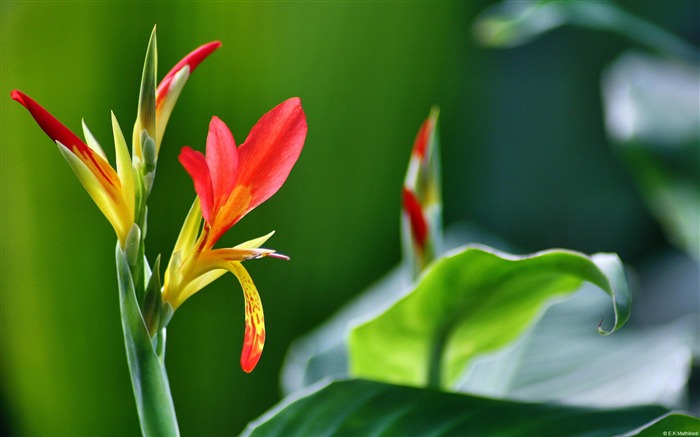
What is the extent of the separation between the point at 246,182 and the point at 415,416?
162 millimetres

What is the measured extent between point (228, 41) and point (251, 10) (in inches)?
1.8

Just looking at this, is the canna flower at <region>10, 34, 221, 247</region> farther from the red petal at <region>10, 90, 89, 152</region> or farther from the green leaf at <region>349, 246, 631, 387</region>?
the green leaf at <region>349, 246, 631, 387</region>

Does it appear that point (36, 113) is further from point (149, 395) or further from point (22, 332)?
point (22, 332)

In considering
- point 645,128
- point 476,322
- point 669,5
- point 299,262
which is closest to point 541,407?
point 476,322

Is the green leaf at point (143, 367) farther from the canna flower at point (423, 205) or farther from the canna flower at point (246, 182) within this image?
the canna flower at point (423, 205)

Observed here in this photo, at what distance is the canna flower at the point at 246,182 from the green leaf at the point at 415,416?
0.10m

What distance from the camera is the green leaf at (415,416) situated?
375 millimetres

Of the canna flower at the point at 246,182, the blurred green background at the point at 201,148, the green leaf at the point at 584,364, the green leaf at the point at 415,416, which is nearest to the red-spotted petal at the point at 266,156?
the canna flower at the point at 246,182

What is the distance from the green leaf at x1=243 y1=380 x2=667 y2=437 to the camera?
38cm

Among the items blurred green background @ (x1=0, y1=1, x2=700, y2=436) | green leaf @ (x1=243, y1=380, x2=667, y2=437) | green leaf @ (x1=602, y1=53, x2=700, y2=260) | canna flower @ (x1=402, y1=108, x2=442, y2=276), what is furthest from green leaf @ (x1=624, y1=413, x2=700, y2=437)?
blurred green background @ (x1=0, y1=1, x2=700, y2=436)

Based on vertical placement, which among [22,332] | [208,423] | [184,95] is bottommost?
[208,423]

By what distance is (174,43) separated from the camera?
2.82ft

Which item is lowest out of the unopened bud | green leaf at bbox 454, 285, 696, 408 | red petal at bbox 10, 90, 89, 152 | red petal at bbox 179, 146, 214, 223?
green leaf at bbox 454, 285, 696, 408

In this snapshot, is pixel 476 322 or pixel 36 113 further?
pixel 476 322
